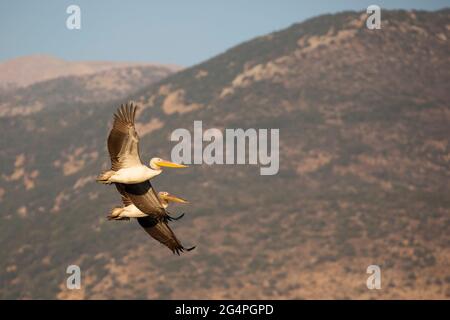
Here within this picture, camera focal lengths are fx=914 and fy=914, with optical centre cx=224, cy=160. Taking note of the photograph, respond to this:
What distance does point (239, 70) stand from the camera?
480 ft

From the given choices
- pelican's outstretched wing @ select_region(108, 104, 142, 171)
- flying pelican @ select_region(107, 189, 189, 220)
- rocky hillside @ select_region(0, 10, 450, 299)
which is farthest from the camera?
rocky hillside @ select_region(0, 10, 450, 299)

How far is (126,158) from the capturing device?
58.9 feet

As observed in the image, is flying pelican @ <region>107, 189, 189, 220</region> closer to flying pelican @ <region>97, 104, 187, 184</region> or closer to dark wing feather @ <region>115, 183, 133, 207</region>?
dark wing feather @ <region>115, 183, 133, 207</region>

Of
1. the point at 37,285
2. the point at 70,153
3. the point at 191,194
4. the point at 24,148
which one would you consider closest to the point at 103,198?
the point at 191,194

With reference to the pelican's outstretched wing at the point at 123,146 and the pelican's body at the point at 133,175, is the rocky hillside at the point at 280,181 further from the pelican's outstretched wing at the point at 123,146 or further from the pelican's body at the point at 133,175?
the pelican's body at the point at 133,175

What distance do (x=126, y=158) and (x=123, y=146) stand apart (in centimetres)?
25

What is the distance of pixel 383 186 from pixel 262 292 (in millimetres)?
28248

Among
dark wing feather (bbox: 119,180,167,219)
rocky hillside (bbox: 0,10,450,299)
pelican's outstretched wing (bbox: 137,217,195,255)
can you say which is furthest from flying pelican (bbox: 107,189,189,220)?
rocky hillside (bbox: 0,10,450,299)

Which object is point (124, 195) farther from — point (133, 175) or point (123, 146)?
point (123, 146)

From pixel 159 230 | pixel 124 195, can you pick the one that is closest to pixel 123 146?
pixel 124 195

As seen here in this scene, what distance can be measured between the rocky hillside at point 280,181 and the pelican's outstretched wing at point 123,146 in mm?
64412

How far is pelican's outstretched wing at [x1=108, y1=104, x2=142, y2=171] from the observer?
17.8m

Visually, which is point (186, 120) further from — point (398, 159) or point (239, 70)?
point (398, 159)

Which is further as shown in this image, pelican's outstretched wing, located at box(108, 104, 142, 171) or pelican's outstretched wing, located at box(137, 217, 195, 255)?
pelican's outstretched wing, located at box(137, 217, 195, 255)
